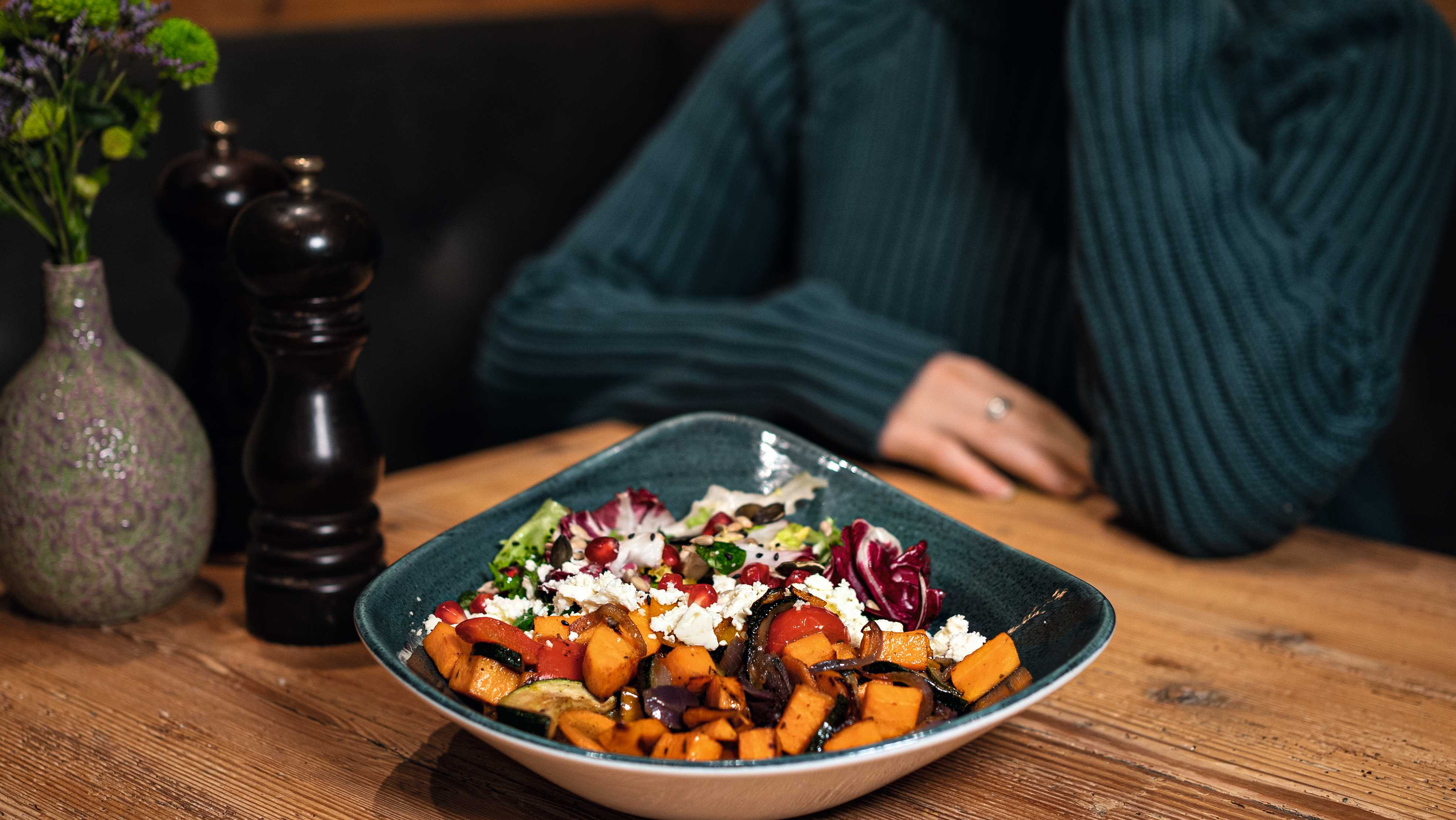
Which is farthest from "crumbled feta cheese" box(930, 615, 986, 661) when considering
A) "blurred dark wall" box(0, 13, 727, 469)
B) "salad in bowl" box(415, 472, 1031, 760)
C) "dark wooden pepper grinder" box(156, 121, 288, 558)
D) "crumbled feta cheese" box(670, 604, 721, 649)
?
"blurred dark wall" box(0, 13, 727, 469)

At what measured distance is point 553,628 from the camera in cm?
56

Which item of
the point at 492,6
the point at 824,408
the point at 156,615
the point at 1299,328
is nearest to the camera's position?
the point at 156,615

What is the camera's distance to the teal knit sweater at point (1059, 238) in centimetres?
96

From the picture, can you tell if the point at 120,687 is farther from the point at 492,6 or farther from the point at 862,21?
the point at 492,6

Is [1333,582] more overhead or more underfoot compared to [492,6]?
more underfoot

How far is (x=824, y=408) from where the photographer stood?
1.18 m

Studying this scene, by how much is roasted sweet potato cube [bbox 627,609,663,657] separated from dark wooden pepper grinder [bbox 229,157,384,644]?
9.5 inches

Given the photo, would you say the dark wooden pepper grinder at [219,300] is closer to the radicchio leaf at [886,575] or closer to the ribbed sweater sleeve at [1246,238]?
the radicchio leaf at [886,575]

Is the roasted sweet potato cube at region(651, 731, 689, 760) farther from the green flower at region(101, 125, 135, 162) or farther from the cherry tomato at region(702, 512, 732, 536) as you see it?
the green flower at region(101, 125, 135, 162)

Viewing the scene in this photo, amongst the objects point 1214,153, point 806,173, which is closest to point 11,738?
point 1214,153

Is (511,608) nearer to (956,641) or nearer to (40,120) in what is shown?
(956,641)

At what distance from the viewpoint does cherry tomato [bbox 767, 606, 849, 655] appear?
1.81 ft

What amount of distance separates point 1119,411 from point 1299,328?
0.16 meters

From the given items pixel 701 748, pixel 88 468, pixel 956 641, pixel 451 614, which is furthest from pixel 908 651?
pixel 88 468
